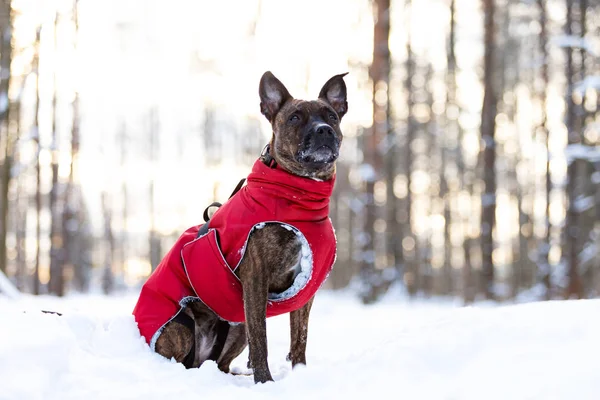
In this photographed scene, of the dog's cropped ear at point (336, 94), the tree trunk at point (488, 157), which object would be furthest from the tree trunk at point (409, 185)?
the dog's cropped ear at point (336, 94)

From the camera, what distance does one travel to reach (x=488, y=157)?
46.8ft

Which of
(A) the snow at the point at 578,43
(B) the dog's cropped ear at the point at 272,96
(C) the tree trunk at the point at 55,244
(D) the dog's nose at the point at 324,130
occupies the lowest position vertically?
(C) the tree trunk at the point at 55,244

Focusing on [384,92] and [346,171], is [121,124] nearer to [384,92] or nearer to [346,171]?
[346,171]

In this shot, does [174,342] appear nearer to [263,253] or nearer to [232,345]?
[232,345]

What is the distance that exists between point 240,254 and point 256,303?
0.36 meters

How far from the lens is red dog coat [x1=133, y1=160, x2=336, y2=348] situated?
4.30 metres

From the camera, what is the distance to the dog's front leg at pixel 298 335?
4.79m

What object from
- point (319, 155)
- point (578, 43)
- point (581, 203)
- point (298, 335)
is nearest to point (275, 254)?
point (319, 155)

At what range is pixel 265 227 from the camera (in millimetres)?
4250

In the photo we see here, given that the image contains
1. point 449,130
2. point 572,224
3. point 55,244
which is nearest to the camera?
point 572,224

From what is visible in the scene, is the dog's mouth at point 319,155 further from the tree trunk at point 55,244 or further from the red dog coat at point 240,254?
the tree trunk at point 55,244

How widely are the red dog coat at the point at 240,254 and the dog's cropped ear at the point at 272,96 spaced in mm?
491

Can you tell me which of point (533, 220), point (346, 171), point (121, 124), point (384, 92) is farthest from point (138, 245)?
point (384, 92)

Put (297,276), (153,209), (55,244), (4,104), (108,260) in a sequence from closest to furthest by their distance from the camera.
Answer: (297,276) < (4,104) < (55,244) < (108,260) < (153,209)
